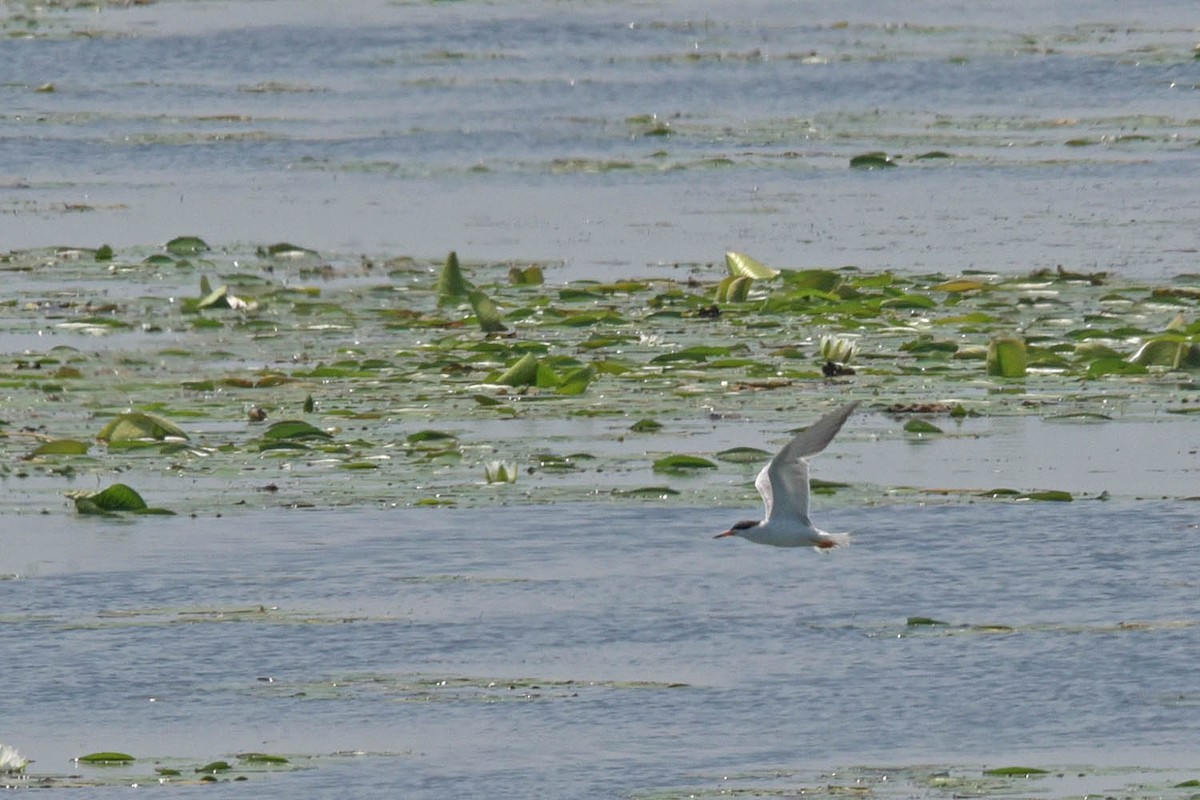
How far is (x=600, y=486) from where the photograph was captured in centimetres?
1088

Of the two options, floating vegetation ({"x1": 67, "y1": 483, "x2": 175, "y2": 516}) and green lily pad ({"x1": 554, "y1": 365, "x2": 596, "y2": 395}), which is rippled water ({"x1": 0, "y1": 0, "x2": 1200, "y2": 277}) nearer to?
green lily pad ({"x1": 554, "y1": 365, "x2": 596, "y2": 395})

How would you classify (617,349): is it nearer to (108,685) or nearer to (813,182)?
(108,685)

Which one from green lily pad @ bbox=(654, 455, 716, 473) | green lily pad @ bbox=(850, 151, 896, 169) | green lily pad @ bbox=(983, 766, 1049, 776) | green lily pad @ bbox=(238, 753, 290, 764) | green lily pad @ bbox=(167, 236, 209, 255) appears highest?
green lily pad @ bbox=(850, 151, 896, 169)

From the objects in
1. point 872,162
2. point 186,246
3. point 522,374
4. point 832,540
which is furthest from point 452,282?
point 872,162

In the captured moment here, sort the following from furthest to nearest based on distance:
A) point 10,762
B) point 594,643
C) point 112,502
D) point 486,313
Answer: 1. point 486,313
2. point 112,502
3. point 594,643
4. point 10,762

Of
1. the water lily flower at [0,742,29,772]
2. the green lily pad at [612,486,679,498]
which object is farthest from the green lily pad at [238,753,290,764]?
the green lily pad at [612,486,679,498]

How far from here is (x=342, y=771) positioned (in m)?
7.57

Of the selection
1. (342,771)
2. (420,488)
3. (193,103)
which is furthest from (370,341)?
(193,103)

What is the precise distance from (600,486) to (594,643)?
2.01 m

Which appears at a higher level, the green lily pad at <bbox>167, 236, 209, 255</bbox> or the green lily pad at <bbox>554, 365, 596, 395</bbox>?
the green lily pad at <bbox>167, 236, 209, 255</bbox>

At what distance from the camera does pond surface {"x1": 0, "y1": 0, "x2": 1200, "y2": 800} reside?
7.96 metres

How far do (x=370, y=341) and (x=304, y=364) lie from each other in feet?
2.52

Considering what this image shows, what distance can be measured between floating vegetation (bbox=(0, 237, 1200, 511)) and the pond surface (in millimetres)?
41

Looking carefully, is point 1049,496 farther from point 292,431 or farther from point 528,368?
point 292,431
